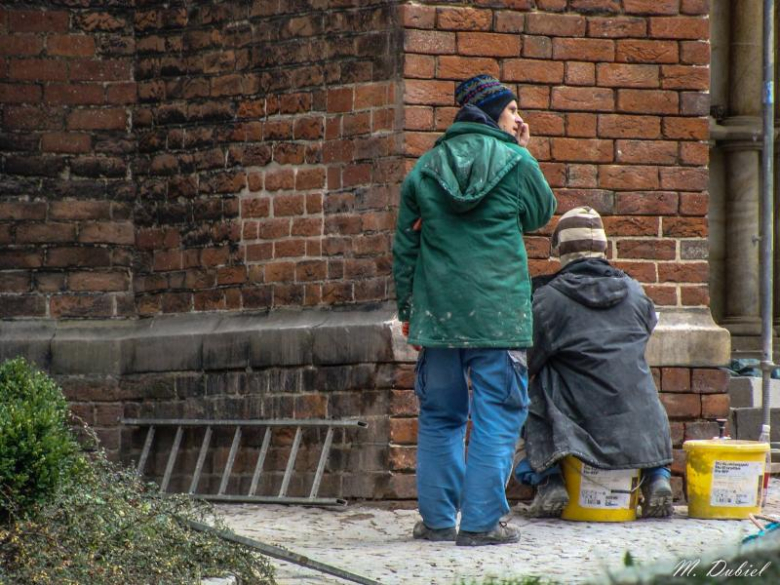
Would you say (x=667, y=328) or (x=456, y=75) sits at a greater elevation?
(x=456, y=75)

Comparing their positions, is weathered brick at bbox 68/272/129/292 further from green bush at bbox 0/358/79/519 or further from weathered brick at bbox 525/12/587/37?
green bush at bbox 0/358/79/519

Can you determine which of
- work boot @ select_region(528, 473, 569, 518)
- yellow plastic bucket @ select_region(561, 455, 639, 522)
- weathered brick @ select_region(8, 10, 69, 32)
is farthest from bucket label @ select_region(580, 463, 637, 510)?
weathered brick @ select_region(8, 10, 69, 32)

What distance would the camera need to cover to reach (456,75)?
Answer: 7.58 metres

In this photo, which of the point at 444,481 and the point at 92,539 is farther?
the point at 444,481

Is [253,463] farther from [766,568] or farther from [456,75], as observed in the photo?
[766,568]

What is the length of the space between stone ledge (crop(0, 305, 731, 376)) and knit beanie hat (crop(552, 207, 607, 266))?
75 centimetres

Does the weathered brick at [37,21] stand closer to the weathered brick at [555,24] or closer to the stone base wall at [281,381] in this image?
the stone base wall at [281,381]

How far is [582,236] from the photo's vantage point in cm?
720

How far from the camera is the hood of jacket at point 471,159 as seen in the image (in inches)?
246

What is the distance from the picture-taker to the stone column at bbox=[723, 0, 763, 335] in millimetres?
→ 11188

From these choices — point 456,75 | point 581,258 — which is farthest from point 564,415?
point 456,75

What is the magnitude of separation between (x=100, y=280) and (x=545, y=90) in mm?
2652

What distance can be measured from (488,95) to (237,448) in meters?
2.52

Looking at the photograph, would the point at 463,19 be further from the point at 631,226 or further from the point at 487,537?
the point at 487,537
